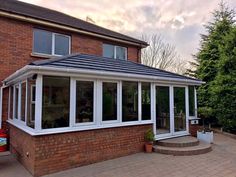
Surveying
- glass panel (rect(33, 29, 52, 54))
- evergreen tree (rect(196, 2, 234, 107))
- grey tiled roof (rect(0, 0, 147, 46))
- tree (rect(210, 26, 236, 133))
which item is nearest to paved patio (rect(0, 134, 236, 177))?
tree (rect(210, 26, 236, 133))

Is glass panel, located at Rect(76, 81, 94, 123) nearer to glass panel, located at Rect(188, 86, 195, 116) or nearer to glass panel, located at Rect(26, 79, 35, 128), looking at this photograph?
glass panel, located at Rect(26, 79, 35, 128)

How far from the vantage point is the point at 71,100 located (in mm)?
6293

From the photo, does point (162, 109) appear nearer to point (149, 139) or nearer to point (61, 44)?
point (149, 139)

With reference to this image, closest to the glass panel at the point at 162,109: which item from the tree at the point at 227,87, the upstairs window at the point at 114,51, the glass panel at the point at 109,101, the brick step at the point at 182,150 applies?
the brick step at the point at 182,150

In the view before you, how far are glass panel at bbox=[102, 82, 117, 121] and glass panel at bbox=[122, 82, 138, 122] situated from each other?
0.40 metres

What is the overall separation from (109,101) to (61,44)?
5.18m

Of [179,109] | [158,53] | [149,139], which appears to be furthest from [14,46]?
[158,53]

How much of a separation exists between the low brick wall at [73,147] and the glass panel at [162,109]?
1.15 metres

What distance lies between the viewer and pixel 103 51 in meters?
12.5

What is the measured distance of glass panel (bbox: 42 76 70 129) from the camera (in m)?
5.82

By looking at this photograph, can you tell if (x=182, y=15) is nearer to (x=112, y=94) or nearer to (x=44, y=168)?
(x=112, y=94)

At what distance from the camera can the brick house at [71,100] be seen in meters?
5.81

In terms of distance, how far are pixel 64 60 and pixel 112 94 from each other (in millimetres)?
2040

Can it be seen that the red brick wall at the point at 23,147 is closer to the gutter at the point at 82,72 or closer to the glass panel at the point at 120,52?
the gutter at the point at 82,72
